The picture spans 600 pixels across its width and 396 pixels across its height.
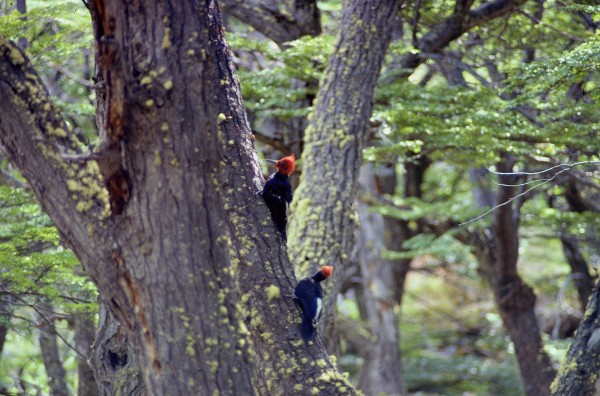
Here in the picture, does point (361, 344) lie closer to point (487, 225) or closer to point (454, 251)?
point (454, 251)

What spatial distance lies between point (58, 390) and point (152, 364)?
4.16 metres

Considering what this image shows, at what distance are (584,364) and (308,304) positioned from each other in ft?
7.03

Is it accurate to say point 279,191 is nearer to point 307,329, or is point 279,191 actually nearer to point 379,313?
point 307,329

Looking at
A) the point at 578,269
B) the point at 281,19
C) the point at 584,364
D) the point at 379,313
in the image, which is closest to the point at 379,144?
the point at 281,19

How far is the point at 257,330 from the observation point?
384cm

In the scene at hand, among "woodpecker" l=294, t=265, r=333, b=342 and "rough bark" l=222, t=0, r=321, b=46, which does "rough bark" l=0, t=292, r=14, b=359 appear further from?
"rough bark" l=222, t=0, r=321, b=46

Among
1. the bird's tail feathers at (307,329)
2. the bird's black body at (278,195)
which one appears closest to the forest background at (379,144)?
the bird's tail feathers at (307,329)

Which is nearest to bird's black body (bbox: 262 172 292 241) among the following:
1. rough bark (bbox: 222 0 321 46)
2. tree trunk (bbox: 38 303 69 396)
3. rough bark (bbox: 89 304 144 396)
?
rough bark (bbox: 89 304 144 396)

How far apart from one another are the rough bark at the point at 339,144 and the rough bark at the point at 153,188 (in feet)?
7.60

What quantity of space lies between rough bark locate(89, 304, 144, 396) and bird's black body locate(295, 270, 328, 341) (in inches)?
38.6

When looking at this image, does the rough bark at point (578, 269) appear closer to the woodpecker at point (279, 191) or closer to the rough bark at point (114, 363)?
the woodpecker at point (279, 191)

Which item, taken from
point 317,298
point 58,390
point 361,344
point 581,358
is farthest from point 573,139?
point 361,344

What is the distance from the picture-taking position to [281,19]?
7.70 meters

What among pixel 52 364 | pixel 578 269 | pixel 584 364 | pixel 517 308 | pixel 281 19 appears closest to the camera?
pixel 584 364
